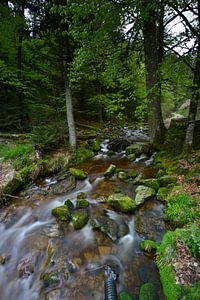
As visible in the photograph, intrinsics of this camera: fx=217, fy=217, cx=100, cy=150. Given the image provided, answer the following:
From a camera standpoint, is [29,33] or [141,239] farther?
[29,33]

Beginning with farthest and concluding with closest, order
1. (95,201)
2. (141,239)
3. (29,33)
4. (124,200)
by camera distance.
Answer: (29,33) < (95,201) < (124,200) < (141,239)

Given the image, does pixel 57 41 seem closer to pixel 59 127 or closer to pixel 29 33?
pixel 29 33

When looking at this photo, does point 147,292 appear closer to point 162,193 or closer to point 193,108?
point 162,193

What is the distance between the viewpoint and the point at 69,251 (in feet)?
13.5

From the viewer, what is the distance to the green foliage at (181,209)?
422 cm

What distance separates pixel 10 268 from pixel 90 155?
555 centimetres

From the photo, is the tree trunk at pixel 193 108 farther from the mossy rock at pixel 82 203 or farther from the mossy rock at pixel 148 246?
the mossy rock at pixel 148 246

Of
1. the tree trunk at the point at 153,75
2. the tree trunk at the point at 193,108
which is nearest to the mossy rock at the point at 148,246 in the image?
the tree trunk at the point at 193,108

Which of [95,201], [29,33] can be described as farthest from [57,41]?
[95,201]

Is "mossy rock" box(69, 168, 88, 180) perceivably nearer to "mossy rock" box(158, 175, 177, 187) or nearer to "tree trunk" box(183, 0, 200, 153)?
"mossy rock" box(158, 175, 177, 187)

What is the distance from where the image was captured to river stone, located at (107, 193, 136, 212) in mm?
4934

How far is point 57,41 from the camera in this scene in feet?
26.6

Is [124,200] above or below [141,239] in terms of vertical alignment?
above

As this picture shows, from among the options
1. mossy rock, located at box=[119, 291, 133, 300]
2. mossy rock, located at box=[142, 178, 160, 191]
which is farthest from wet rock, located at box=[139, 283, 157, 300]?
mossy rock, located at box=[142, 178, 160, 191]
